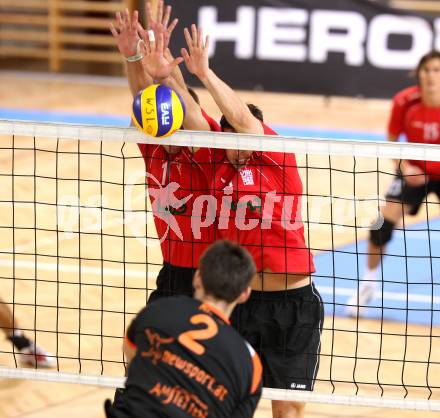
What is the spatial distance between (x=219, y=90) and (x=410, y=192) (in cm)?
320

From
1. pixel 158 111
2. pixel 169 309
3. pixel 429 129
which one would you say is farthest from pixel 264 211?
pixel 429 129

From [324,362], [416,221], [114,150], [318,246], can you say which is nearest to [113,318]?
[324,362]

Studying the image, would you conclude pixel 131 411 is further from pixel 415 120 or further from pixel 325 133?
pixel 325 133

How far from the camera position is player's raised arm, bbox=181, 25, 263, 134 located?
4789 mm

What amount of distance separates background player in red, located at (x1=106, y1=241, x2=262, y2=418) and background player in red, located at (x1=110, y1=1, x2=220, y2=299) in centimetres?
133

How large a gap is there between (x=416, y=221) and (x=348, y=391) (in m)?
3.50

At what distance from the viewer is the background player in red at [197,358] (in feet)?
11.7

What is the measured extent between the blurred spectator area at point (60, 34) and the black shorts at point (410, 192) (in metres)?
8.06

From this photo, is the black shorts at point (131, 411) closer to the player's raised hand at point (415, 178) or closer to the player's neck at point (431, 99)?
the player's raised hand at point (415, 178)

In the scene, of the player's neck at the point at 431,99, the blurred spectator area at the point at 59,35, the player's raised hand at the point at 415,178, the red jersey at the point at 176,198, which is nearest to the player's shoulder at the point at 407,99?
the player's neck at the point at 431,99

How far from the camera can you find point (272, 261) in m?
4.91

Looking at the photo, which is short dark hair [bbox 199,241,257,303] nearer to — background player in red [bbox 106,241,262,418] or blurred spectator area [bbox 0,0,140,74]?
background player in red [bbox 106,241,262,418]

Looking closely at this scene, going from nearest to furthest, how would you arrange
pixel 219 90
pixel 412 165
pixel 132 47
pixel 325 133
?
pixel 219 90
pixel 132 47
pixel 412 165
pixel 325 133

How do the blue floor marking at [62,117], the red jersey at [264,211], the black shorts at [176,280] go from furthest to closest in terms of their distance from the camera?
the blue floor marking at [62,117] < the black shorts at [176,280] < the red jersey at [264,211]
